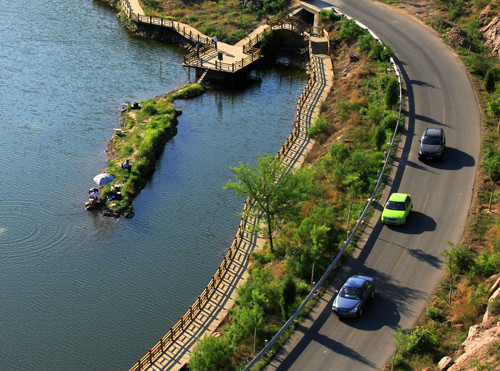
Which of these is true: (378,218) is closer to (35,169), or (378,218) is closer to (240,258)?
(240,258)

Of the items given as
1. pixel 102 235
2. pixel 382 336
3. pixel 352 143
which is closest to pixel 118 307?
pixel 102 235

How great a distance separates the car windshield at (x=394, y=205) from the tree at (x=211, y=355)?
57.8ft

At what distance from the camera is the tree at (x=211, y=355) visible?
38.7 metres

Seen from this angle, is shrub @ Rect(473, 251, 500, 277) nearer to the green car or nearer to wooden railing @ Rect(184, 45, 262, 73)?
the green car

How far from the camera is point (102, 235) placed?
55.3m

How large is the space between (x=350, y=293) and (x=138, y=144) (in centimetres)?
3385

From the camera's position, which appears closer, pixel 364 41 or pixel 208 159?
pixel 208 159

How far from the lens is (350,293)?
4172 cm

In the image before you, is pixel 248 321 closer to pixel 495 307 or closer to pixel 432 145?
pixel 495 307

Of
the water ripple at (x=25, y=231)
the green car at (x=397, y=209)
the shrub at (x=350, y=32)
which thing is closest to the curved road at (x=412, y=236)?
the green car at (x=397, y=209)

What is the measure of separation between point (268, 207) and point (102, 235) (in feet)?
47.4

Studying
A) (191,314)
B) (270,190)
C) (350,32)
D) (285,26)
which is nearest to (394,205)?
(270,190)

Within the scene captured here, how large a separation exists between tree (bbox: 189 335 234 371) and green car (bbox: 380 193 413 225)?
16.8m

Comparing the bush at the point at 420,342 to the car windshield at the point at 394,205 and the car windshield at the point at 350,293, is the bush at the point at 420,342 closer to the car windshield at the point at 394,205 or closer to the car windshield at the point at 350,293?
the car windshield at the point at 350,293
